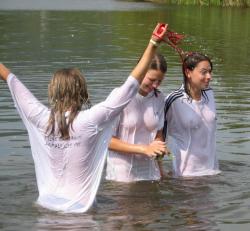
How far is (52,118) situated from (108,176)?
193 cm

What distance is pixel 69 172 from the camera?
6906 millimetres

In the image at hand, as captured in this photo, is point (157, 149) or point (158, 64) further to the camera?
point (158, 64)

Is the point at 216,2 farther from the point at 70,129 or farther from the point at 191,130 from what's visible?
the point at 70,129

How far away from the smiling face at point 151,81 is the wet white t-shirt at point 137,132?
0.22 ft

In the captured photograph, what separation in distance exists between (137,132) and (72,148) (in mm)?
1405

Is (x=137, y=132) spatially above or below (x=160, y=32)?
below

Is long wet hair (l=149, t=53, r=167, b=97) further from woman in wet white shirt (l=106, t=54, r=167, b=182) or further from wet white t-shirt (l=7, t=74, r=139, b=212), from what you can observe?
wet white t-shirt (l=7, t=74, r=139, b=212)

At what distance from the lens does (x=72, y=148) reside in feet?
22.3

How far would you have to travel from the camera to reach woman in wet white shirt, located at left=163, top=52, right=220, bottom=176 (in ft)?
28.0

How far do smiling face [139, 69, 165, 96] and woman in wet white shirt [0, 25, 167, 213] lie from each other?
1103 millimetres

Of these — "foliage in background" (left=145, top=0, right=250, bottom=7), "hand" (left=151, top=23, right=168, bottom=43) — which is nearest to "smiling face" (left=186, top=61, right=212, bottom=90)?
"hand" (left=151, top=23, right=168, bottom=43)

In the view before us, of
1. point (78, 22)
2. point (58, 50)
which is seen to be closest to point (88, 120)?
point (58, 50)

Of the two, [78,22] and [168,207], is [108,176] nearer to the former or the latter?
[168,207]

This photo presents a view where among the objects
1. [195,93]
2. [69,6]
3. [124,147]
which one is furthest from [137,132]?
[69,6]
